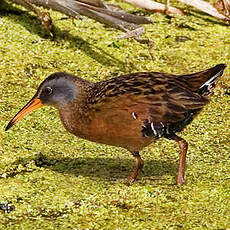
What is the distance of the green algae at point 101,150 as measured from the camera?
4.37 meters

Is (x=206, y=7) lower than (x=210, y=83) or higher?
lower

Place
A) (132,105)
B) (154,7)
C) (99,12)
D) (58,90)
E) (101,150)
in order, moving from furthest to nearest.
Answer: (154,7)
(99,12)
(101,150)
(58,90)
(132,105)

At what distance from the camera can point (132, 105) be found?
454 centimetres

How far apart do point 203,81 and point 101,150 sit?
3.53 feet

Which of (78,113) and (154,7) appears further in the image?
(154,7)

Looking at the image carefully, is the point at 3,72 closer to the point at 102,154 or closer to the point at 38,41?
the point at 38,41

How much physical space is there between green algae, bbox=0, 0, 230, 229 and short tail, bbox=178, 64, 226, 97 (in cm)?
64

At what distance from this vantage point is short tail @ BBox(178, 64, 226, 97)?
4.82m

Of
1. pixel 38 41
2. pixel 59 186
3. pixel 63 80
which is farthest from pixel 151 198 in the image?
pixel 38 41

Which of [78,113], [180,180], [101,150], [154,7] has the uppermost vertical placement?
[78,113]

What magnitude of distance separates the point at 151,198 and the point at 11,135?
1.46 meters

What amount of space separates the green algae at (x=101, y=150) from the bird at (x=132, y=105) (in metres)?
0.27

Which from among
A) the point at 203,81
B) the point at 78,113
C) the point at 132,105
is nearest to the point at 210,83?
the point at 203,81

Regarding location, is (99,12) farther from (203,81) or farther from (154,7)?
(203,81)
